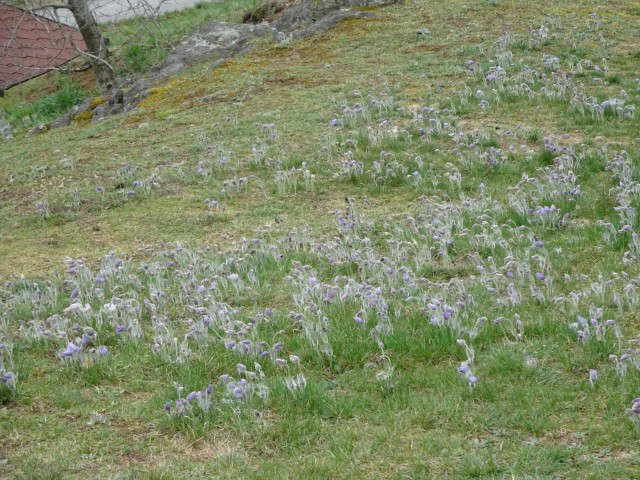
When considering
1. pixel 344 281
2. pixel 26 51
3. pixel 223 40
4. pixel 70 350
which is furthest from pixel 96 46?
pixel 70 350

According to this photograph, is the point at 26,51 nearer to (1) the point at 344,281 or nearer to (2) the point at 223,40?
(2) the point at 223,40

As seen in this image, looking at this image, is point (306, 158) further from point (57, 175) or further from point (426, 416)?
point (426, 416)

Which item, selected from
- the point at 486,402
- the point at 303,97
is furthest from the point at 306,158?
the point at 486,402

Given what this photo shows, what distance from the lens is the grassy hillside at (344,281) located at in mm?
5023

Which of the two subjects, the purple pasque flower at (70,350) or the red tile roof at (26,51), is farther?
the red tile roof at (26,51)

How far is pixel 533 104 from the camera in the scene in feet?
39.4

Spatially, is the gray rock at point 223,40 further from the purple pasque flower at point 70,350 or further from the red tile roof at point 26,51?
the purple pasque flower at point 70,350

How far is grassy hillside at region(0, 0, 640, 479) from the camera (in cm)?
502

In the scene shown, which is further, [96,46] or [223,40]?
[96,46]

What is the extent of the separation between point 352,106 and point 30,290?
247 inches

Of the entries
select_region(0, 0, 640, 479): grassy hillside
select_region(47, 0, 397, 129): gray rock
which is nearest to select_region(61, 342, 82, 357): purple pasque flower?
select_region(0, 0, 640, 479): grassy hillside

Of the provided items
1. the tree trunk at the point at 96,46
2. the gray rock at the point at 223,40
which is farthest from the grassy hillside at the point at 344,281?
the tree trunk at the point at 96,46

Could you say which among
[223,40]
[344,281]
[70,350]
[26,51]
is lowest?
[344,281]

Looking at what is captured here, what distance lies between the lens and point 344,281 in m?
7.29
